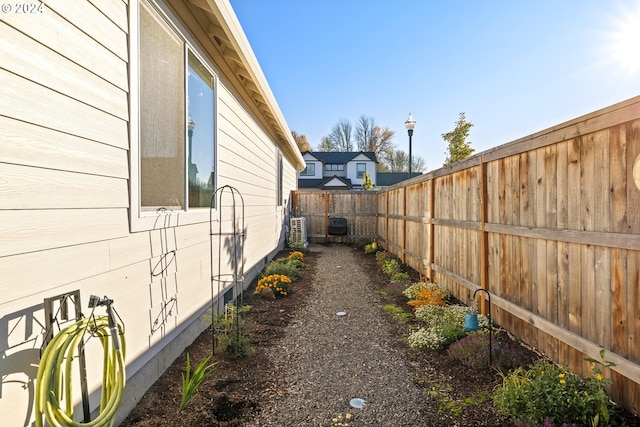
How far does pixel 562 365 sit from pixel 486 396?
67 centimetres

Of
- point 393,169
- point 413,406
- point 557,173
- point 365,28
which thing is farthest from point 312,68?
point 393,169

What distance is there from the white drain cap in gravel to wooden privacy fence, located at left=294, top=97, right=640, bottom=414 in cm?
156

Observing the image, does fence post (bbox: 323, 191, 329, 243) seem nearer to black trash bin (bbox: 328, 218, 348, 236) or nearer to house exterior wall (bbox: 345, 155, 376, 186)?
black trash bin (bbox: 328, 218, 348, 236)

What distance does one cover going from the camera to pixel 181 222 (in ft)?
10.1

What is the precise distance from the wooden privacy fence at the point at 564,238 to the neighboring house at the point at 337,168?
1066 inches

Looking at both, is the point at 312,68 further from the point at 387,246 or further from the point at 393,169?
the point at 393,169

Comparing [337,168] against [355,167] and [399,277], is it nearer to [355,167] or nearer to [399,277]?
[355,167]

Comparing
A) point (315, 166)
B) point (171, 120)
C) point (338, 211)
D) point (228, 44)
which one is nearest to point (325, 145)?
point (315, 166)

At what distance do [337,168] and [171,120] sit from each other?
3055 cm

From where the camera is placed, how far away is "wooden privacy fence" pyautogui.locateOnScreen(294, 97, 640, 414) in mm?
1991

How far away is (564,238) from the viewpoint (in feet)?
8.25

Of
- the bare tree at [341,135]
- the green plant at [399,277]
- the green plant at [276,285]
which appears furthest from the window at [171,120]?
the bare tree at [341,135]

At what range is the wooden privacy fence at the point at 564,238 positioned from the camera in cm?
199

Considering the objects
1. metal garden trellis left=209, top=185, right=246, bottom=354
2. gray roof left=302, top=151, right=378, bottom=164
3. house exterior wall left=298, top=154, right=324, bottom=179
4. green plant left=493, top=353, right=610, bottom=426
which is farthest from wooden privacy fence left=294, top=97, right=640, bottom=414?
gray roof left=302, top=151, right=378, bottom=164
